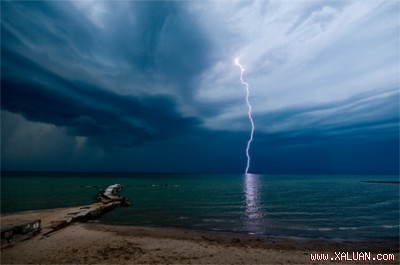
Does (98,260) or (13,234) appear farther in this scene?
(13,234)

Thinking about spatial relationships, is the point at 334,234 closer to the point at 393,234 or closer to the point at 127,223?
the point at 393,234

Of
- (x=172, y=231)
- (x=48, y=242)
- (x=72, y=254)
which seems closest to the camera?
(x=72, y=254)

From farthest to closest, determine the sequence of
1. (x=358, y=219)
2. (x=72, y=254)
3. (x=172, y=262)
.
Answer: (x=358, y=219), (x=72, y=254), (x=172, y=262)

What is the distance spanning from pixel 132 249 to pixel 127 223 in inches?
466

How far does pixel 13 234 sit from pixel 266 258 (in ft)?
56.4

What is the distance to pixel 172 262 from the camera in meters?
13.5

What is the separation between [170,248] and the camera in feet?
53.0

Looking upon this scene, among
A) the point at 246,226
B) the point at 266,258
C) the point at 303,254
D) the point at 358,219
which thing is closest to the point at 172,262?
the point at 266,258

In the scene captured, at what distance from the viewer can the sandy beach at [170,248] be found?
13953mm

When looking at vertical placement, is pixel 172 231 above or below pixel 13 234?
below

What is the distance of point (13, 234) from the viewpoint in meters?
16.9

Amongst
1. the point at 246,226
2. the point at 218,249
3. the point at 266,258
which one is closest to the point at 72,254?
the point at 218,249

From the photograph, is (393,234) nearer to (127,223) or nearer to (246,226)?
(246,226)

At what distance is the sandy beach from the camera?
1395 cm
